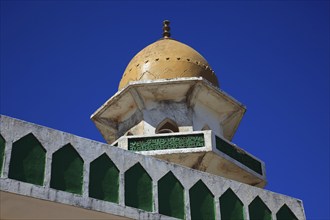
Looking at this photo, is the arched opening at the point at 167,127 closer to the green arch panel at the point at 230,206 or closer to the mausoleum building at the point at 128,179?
the mausoleum building at the point at 128,179

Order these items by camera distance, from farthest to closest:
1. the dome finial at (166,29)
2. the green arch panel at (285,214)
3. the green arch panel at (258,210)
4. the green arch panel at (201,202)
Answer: the dome finial at (166,29) < the green arch panel at (285,214) < the green arch panel at (258,210) < the green arch panel at (201,202)

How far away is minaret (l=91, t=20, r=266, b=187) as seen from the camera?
Answer: 11.2 meters

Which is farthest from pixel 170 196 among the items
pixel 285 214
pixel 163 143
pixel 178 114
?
pixel 178 114

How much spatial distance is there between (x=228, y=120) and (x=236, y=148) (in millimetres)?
1236

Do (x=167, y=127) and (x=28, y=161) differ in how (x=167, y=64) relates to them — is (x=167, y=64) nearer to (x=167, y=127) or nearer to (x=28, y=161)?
(x=167, y=127)

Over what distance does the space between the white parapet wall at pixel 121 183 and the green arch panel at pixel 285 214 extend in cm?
1

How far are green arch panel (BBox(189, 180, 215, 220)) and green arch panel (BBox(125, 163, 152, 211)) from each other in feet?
1.85

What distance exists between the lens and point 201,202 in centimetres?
774

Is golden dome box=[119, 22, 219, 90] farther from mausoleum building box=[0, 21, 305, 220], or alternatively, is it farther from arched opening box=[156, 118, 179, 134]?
mausoleum building box=[0, 21, 305, 220]

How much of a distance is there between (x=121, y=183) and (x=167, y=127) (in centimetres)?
516

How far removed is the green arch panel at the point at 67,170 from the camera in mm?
6785

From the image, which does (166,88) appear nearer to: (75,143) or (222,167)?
(222,167)

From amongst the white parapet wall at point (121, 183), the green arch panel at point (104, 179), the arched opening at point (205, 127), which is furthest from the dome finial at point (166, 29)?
the green arch panel at point (104, 179)

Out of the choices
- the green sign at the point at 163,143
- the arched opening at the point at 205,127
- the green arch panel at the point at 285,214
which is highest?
the arched opening at the point at 205,127
